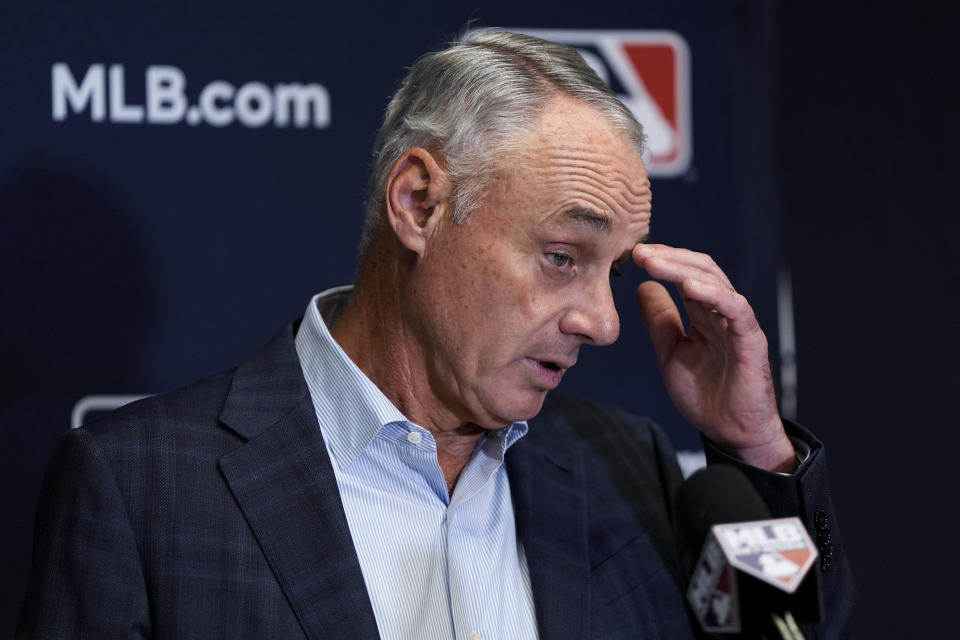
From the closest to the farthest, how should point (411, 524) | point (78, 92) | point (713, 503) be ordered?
point (713, 503) < point (411, 524) < point (78, 92)

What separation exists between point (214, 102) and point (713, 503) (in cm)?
150

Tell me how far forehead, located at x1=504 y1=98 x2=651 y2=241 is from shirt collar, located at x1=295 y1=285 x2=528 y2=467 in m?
0.39

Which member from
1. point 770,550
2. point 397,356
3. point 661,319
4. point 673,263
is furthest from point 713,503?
point 661,319

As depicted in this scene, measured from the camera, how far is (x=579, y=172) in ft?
5.68

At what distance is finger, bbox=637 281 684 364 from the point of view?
2076 mm

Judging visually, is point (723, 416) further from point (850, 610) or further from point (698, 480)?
point (698, 480)

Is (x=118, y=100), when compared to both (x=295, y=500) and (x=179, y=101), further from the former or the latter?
(x=295, y=500)

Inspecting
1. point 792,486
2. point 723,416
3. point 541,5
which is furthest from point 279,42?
point 792,486

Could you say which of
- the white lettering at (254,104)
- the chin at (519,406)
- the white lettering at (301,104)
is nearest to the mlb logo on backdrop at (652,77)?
the white lettering at (301,104)

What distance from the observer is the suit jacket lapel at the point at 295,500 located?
1.64m

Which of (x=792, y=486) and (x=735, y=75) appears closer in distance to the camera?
(x=792, y=486)

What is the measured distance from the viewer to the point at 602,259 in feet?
5.80

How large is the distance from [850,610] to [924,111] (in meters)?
1.37

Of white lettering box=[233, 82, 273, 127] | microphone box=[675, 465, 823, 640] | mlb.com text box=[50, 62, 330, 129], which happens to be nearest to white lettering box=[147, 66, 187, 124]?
mlb.com text box=[50, 62, 330, 129]
